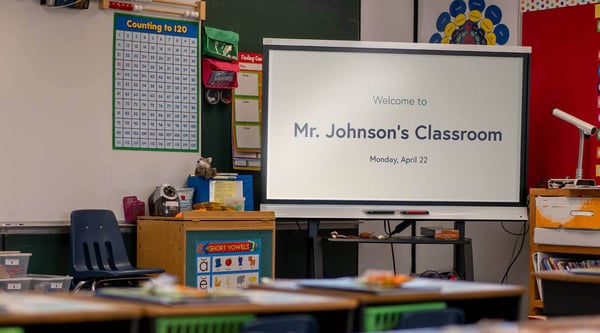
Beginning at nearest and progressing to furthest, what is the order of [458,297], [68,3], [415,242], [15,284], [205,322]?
[205,322]
[458,297]
[15,284]
[68,3]
[415,242]

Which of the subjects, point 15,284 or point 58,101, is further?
point 58,101

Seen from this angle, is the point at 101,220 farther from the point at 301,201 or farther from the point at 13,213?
the point at 301,201

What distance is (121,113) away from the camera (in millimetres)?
5812

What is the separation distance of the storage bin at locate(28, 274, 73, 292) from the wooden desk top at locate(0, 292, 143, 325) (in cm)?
257

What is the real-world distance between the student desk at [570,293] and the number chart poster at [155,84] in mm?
2846

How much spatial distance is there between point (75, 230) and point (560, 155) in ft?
10.7

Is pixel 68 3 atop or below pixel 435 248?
atop

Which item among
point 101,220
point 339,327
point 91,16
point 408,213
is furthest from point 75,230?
point 339,327

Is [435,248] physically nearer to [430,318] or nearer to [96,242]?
[96,242]

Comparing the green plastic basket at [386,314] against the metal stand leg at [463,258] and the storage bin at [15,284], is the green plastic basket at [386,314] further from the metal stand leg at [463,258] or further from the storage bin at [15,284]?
the metal stand leg at [463,258]

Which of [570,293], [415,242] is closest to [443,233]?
[415,242]

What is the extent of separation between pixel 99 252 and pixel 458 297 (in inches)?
122

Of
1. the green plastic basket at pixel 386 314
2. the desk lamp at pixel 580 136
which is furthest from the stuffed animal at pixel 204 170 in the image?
the green plastic basket at pixel 386 314

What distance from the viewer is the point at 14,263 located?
508 cm
